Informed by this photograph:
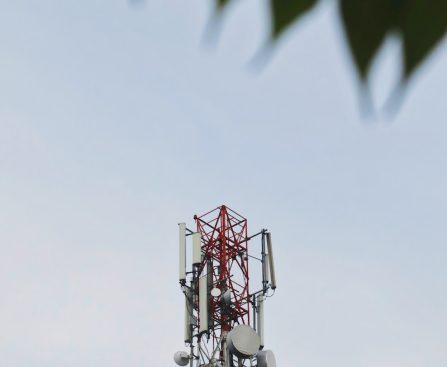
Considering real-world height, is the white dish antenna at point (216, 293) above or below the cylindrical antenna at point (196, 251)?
below

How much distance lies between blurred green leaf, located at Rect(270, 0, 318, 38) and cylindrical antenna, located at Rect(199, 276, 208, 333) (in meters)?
28.5

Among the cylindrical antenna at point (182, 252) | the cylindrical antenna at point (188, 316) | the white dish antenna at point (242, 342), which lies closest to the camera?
the white dish antenna at point (242, 342)

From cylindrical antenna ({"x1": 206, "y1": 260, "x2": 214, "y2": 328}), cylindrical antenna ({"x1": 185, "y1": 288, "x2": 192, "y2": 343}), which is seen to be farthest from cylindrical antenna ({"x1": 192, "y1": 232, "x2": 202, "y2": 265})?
cylindrical antenna ({"x1": 185, "y1": 288, "x2": 192, "y2": 343})

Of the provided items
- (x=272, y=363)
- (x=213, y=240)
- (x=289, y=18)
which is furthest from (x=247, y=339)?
(x=289, y=18)

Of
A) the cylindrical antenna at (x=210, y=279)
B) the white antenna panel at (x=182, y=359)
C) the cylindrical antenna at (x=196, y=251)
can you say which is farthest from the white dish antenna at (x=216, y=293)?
the white antenna panel at (x=182, y=359)

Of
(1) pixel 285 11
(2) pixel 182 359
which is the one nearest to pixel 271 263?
(2) pixel 182 359

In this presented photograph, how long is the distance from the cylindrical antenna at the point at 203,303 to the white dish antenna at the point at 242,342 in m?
1.05

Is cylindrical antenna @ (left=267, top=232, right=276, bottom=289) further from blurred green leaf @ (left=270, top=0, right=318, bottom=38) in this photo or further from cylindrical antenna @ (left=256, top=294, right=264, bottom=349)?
blurred green leaf @ (left=270, top=0, right=318, bottom=38)

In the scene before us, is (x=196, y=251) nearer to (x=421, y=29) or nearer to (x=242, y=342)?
(x=242, y=342)

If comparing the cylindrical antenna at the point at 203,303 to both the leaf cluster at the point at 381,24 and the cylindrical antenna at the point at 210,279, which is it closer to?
the cylindrical antenna at the point at 210,279

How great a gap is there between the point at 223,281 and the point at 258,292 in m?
1.39

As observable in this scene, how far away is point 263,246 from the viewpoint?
3228cm

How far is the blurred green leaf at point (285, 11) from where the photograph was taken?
32.1 inches

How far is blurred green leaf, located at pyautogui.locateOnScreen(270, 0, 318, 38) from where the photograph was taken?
815 mm
